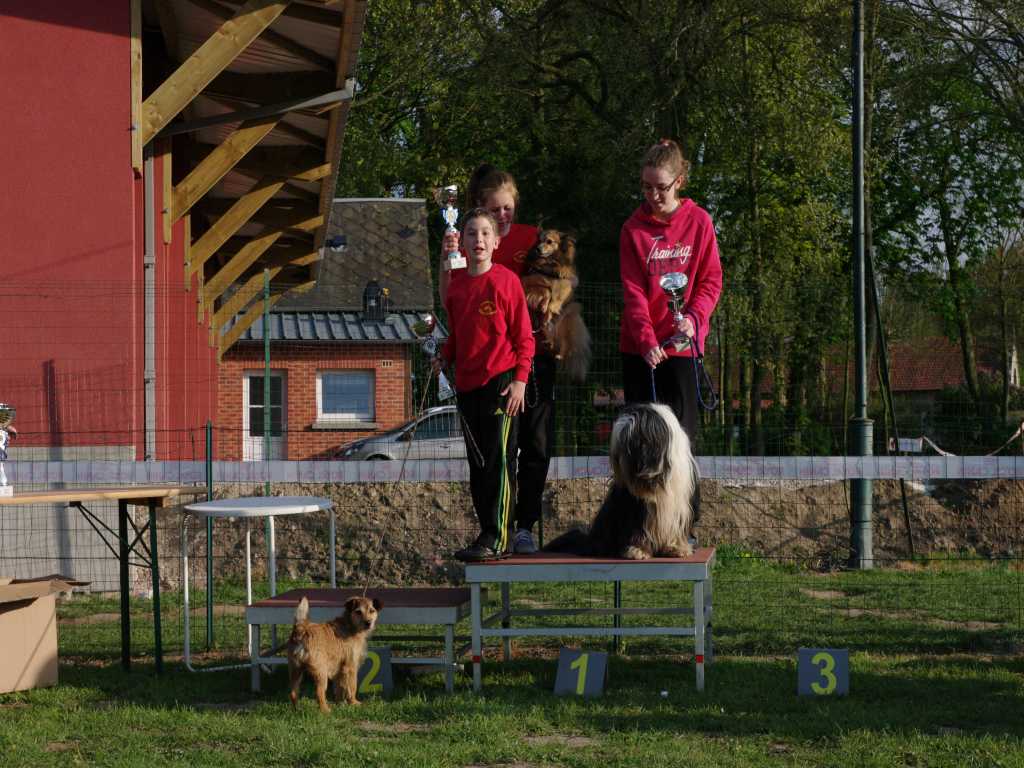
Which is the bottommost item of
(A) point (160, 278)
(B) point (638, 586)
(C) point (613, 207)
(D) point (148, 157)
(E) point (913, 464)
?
(B) point (638, 586)

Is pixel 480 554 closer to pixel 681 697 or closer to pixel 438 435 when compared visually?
pixel 681 697

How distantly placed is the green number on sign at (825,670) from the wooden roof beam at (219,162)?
7.67 m

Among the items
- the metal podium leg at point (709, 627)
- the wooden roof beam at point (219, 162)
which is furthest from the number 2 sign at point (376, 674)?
the wooden roof beam at point (219, 162)

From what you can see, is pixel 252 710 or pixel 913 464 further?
pixel 913 464

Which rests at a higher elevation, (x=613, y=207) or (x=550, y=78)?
(x=550, y=78)

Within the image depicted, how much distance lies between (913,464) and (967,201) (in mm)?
22307

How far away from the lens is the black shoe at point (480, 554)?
5883mm

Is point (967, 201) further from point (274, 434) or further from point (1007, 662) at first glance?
point (1007, 662)

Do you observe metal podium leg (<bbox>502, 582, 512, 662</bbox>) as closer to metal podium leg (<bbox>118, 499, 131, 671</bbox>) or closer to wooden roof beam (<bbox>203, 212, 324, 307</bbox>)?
metal podium leg (<bbox>118, 499, 131, 671</bbox>)

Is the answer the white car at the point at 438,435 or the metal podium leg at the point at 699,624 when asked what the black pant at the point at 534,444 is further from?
the white car at the point at 438,435

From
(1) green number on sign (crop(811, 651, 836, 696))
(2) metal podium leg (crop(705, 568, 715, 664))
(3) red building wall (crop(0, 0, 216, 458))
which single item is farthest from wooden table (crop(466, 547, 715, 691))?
(3) red building wall (crop(0, 0, 216, 458))

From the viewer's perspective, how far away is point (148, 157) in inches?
425

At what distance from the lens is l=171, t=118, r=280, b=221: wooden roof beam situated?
38.3 ft

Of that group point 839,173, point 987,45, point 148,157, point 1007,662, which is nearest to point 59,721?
point 1007,662
